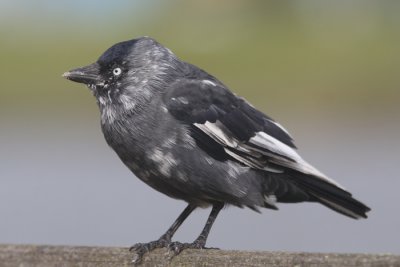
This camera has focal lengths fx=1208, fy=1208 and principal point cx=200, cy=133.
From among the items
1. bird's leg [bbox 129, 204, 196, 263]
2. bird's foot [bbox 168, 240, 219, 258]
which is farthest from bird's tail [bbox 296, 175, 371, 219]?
bird's foot [bbox 168, 240, 219, 258]

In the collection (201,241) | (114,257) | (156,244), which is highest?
(201,241)

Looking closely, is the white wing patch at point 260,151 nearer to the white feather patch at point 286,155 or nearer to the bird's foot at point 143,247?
the white feather patch at point 286,155

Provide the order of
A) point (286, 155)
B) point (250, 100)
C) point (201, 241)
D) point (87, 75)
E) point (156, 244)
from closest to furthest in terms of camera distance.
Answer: point (156, 244) < point (201, 241) < point (286, 155) < point (87, 75) < point (250, 100)

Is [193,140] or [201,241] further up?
[193,140]

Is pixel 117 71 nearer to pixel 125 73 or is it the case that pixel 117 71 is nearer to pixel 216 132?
pixel 125 73

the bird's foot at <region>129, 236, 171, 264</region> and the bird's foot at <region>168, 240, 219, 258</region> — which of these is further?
the bird's foot at <region>168, 240, 219, 258</region>

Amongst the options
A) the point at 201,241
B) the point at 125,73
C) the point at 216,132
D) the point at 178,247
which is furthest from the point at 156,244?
the point at 125,73

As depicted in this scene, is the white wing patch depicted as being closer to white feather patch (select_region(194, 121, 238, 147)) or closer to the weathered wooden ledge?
white feather patch (select_region(194, 121, 238, 147))
